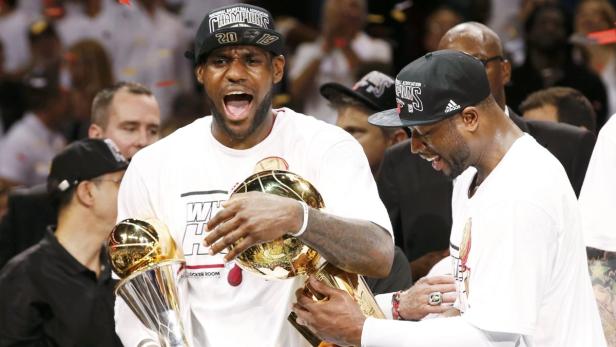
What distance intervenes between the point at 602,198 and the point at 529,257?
100 cm

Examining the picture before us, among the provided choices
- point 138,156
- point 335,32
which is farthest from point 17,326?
point 335,32

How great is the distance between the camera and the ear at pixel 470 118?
399 cm

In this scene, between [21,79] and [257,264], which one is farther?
[21,79]

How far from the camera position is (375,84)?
256 inches

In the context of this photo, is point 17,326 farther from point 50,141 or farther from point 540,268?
point 50,141

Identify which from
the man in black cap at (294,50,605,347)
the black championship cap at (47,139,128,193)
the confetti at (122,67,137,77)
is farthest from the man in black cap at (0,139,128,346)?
the confetti at (122,67,137,77)

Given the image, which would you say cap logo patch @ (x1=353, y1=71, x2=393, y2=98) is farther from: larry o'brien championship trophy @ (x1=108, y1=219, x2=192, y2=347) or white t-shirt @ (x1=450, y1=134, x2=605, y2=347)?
white t-shirt @ (x1=450, y1=134, x2=605, y2=347)

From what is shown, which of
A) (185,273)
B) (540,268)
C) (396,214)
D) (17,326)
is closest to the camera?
(540,268)

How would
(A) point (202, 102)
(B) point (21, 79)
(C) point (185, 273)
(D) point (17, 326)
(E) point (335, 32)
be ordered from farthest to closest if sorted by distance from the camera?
1. (B) point (21, 79)
2. (A) point (202, 102)
3. (E) point (335, 32)
4. (D) point (17, 326)
5. (C) point (185, 273)

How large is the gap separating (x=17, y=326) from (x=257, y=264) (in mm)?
1889

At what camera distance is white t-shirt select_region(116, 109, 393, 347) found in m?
4.46

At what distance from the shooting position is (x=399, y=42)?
966cm

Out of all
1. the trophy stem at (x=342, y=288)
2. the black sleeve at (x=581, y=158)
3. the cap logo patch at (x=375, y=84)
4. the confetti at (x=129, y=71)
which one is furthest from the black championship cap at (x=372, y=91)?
the confetti at (x=129, y=71)

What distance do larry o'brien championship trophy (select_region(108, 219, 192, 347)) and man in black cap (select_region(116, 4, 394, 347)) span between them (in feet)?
0.35
